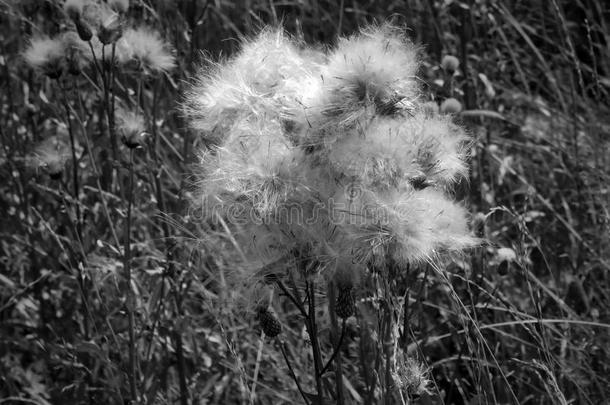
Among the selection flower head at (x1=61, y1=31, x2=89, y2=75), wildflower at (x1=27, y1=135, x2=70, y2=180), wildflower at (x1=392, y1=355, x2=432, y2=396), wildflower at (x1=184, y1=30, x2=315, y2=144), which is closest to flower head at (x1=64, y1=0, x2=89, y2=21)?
flower head at (x1=61, y1=31, x2=89, y2=75)

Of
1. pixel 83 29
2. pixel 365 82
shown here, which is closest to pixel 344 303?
pixel 365 82

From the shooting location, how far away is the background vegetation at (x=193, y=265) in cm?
199

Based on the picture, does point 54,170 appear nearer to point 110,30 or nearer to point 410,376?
point 110,30

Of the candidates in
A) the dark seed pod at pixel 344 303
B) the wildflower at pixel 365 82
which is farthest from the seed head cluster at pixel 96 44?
the dark seed pod at pixel 344 303

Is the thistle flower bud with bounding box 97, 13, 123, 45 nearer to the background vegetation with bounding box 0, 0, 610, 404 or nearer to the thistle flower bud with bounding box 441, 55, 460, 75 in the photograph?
the background vegetation with bounding box 0, 0, 610, 404

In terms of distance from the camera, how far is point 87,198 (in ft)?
8.97

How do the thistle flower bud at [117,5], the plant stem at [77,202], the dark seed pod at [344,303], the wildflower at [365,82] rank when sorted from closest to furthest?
the wildflower at [365,82], the dark seed pod at [344,303], the plant stem at [77,202], the thistle flower bud at [117,5]

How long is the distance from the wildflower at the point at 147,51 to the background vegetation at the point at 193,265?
6 centimetres

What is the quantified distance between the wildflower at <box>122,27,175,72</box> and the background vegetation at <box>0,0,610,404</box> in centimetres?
6

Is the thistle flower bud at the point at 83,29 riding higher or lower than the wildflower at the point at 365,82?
lower

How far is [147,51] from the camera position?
216cm

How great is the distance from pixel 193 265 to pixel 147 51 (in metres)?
0.65

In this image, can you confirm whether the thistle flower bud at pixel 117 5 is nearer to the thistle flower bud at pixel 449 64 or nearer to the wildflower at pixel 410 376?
the thistle flower bud at pixel 449 64

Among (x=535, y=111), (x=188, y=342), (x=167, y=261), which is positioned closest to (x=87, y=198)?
→ (x=188, y=342)
